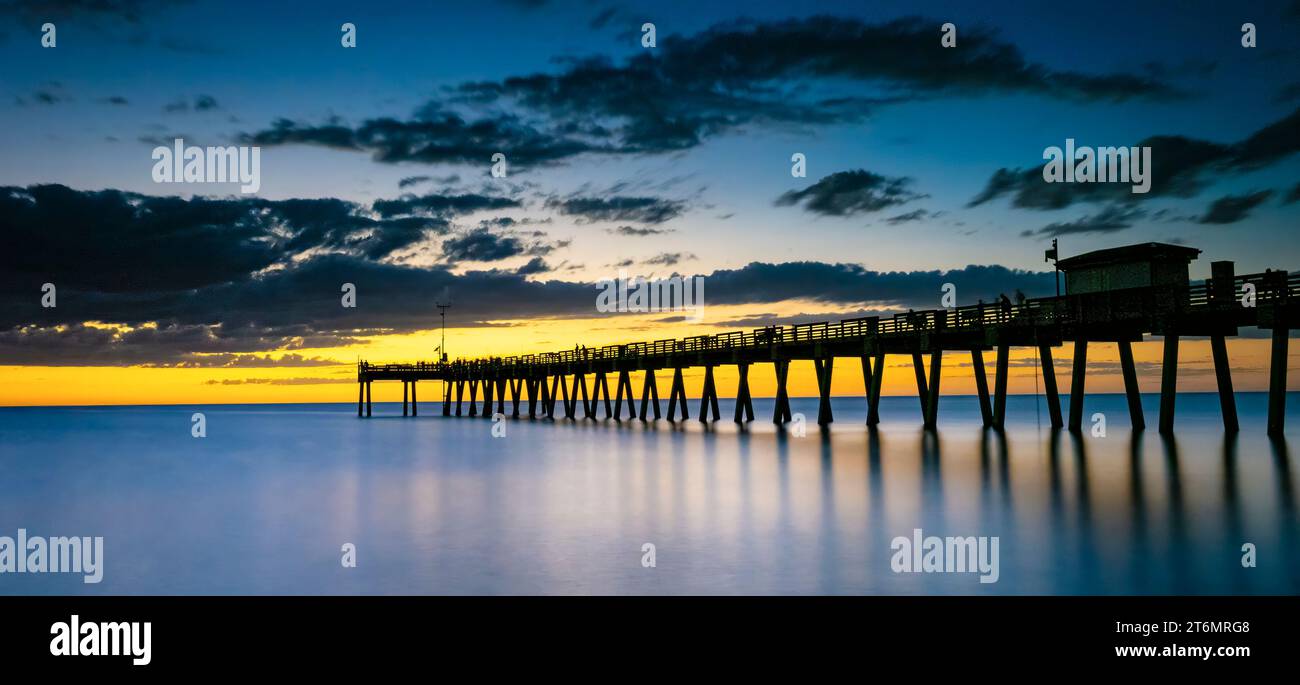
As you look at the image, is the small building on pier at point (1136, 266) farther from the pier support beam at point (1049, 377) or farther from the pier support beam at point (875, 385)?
the pier support beam at point (875, 385)

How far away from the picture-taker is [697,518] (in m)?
20.5

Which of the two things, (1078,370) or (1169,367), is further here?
(1078,370)

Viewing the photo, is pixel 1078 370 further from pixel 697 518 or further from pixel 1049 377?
pixel 697 518

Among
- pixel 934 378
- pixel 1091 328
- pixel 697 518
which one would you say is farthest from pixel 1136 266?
pixel 697 518

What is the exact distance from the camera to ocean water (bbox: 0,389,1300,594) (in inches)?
572

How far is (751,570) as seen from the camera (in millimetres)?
15148

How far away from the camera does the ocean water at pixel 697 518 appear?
14.5 m

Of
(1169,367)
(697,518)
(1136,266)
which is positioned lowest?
(697,518)

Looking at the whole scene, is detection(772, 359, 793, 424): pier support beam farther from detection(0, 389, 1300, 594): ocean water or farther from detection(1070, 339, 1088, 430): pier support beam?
detection(1070, 339, 1088, 430): pier support beam

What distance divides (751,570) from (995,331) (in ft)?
68.2

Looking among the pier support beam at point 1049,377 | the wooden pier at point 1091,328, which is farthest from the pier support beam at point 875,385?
the pier support beam at point 1049,377

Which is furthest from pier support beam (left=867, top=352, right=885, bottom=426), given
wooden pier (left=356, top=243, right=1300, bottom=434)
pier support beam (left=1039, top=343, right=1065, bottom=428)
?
pier support beam (left=1039, top=343, right=1065, bottom=428)
